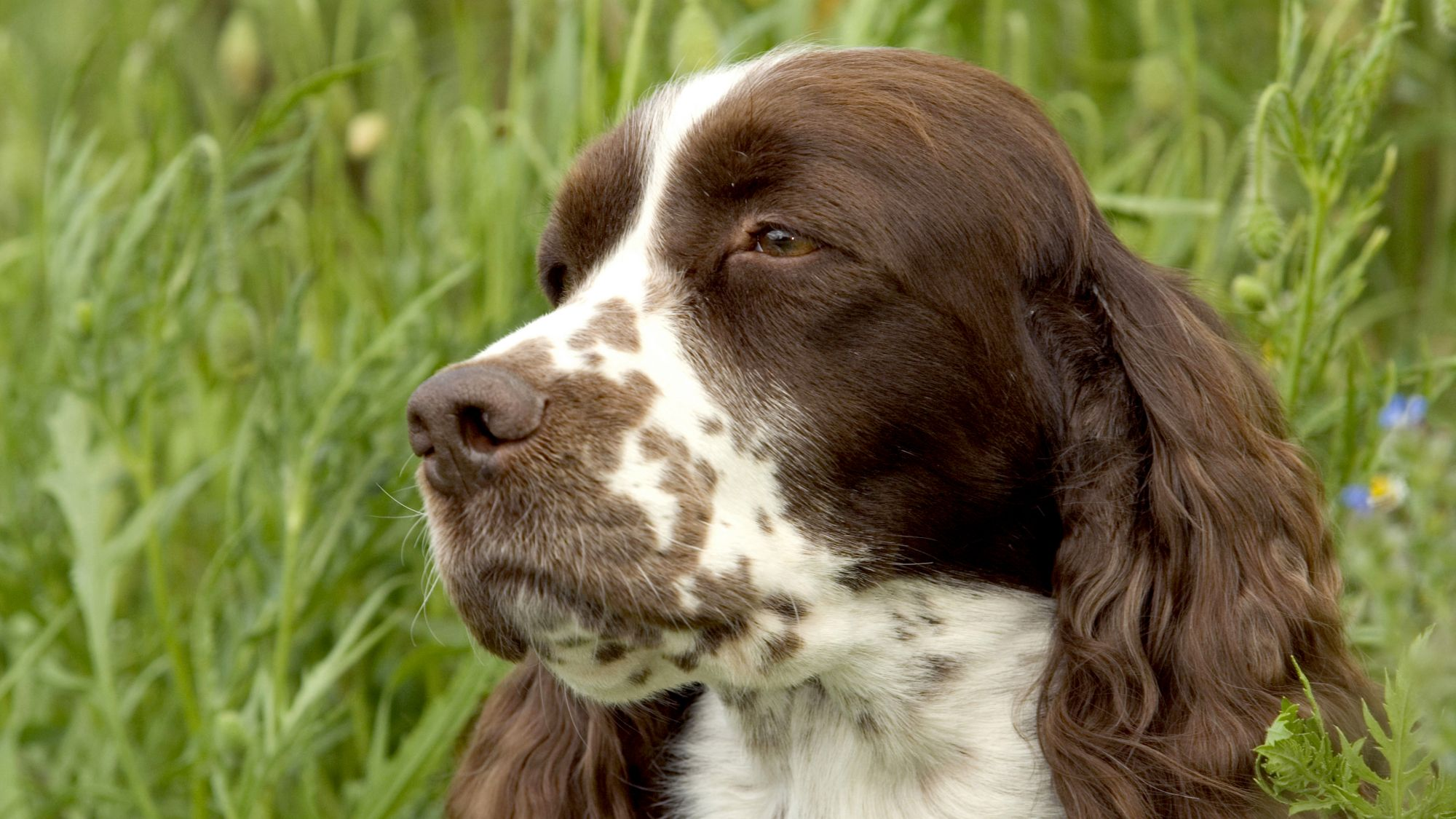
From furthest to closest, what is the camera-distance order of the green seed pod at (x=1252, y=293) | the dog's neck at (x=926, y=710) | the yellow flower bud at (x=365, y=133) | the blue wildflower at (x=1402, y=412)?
the yellow flower bud at (x=365, y=133) → the green seed pod at (x=1252, y=293) → the blue wildflower at (x=1402, y=412) → the dog's neck at (x=926, y=710)

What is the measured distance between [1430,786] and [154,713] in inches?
105

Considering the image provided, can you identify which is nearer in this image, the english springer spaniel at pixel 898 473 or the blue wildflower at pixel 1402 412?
the english springer spaniel at pixel 898 473

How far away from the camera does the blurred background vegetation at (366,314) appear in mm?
2912

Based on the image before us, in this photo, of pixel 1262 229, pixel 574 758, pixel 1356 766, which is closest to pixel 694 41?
pixel 1262 229

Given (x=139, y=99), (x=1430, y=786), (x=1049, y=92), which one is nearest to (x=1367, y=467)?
(x=1430, y=786)

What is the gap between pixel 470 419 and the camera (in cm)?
207

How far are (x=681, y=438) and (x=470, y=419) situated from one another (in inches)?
10.6

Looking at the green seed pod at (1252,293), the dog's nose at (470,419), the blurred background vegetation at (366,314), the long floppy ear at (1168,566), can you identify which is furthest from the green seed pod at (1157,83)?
the dog's nose at (470,419)

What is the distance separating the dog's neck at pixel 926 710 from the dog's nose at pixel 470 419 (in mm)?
506

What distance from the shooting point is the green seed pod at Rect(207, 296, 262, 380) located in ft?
10.8

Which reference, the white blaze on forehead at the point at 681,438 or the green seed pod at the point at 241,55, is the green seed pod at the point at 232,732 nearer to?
the white blaze on forehead at the point at 681,438

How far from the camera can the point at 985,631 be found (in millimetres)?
2350

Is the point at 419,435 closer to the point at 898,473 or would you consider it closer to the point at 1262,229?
the point at 898,473

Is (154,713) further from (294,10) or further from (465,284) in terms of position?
(294,10)
